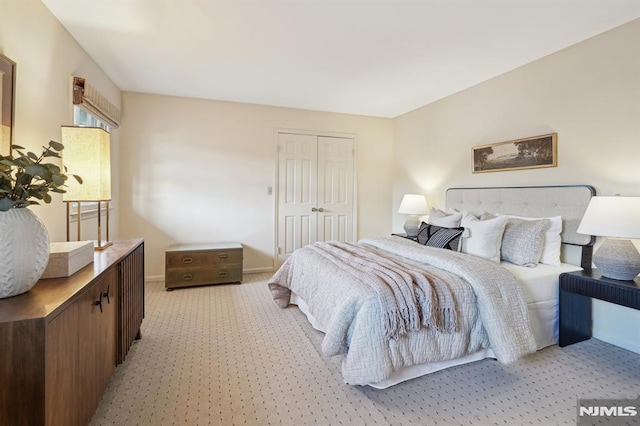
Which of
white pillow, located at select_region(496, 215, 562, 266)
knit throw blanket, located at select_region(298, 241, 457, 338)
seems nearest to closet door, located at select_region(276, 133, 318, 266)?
knit throw blanket, located at select_region(298, 241, 457, 338)

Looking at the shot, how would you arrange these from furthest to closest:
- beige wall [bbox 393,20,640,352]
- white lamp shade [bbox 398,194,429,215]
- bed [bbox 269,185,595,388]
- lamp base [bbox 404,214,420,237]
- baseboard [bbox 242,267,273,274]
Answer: baseboard [bbox 242,267,273,274] < white lamp shade [bbox 398,194,429,215] < lamp base [bbox 404,214,420,237] < beige wall [bbox 393,20,640,352] < bed [bbox 269,185,595,388]

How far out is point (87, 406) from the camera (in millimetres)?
1358

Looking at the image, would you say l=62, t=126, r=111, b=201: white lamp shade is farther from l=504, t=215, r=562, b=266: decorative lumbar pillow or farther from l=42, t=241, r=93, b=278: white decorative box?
l=504, t=215, r=562, b=266: decorative lumbar pillow

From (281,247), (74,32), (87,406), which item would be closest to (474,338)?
(87,406)

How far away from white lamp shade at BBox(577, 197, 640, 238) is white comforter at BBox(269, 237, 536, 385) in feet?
2.19

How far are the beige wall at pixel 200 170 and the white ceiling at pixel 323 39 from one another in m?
0.43

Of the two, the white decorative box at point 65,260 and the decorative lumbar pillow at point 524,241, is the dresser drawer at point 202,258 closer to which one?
the white decorative box at point 65,260

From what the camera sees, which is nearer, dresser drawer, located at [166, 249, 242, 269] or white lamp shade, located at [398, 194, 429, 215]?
dresser drawer, located at [166, 249, 242, 269]

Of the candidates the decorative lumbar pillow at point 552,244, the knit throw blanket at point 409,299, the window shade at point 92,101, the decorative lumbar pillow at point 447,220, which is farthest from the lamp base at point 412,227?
the window shade at point 92,101

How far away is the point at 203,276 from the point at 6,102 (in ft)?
8.45

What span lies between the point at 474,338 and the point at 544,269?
1037 mm

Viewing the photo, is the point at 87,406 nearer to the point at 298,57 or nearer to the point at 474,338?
the point at 474,338

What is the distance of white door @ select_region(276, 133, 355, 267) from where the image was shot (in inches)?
181

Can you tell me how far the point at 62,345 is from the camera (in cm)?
110
